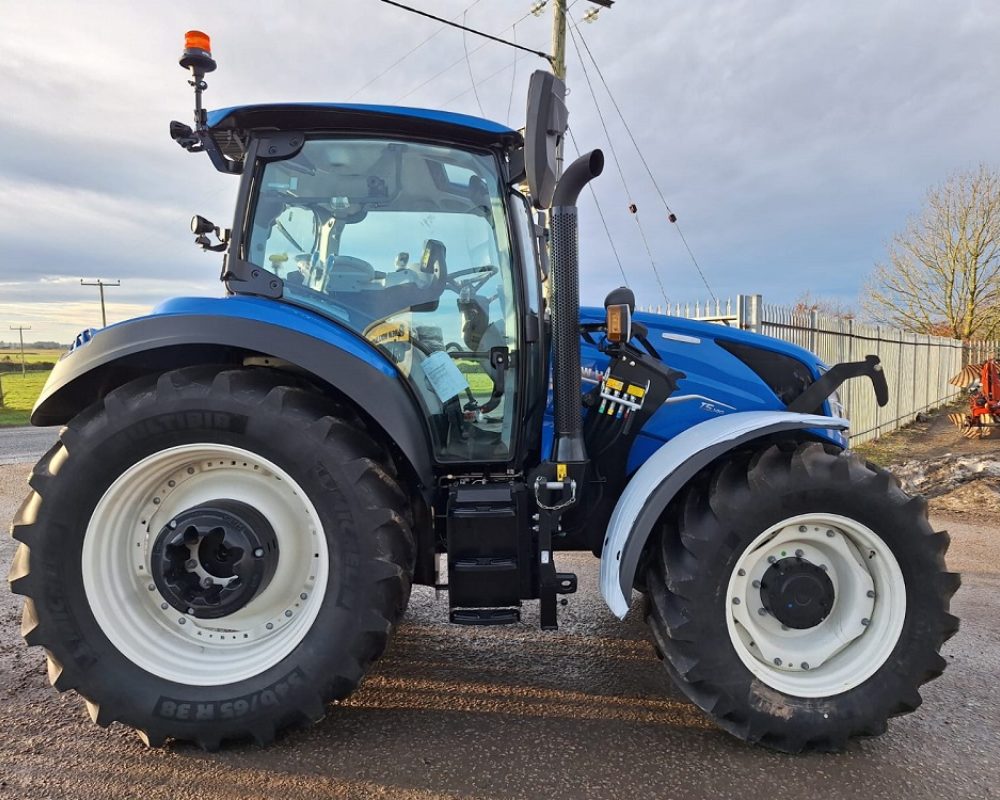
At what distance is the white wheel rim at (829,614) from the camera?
234 centimetres

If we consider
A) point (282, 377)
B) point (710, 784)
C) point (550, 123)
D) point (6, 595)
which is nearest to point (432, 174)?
point (550, 123)

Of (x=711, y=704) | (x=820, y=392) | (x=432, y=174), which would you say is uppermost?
(x=432, y=174)

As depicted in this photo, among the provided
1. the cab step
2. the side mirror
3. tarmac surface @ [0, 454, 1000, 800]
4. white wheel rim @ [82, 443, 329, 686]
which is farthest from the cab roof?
tarmac surface @ [0, 454, 1000, 800]

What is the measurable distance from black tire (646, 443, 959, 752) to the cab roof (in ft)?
5.44

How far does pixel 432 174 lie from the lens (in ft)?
8.53

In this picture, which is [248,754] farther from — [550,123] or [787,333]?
[787,333]

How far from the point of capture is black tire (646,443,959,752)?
88.6 inches

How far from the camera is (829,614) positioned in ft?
7.93

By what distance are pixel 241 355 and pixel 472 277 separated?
94cm

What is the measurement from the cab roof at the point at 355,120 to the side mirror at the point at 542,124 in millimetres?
426

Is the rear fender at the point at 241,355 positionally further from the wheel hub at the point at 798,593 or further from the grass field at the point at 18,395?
the grass field at the point at 18,395

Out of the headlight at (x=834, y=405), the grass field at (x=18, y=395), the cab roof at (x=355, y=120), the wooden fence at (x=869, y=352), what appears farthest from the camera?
the grass field at (x=18, y=395)

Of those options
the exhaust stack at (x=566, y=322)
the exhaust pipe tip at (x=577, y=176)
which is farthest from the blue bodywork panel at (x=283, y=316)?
the exhaust pipe tip at (x=577, y=176)

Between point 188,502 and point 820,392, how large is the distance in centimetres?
255
